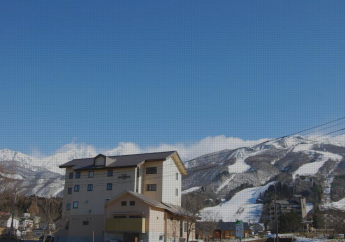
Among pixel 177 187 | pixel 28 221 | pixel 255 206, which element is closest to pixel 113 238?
pixel 177 187

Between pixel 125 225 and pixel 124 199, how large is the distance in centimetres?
306

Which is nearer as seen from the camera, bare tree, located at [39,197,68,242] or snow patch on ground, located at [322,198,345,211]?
bare tree, located at [39,197,68,242]

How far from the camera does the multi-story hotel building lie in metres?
39.8

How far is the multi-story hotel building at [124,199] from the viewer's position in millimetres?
39812

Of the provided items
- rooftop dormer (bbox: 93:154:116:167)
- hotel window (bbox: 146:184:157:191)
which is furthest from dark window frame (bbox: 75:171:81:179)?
hotel window (bbox: 146:184:157:191)

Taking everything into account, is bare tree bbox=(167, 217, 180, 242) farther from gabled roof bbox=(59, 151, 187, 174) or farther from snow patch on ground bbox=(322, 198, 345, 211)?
snow patch on ground bbox=(322, 198, 345, 211)

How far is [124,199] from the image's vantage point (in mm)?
41031

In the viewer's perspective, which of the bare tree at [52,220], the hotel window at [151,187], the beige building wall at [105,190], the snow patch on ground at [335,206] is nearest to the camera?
the bare tree at [52,220]

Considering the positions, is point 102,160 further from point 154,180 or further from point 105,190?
point 154,180

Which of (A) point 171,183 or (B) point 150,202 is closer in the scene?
(B) point 150,202

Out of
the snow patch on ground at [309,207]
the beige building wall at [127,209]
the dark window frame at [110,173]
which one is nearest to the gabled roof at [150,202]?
the beige building wall at [127,209]

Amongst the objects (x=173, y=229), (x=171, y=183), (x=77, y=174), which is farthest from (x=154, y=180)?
(x=77, y=174)

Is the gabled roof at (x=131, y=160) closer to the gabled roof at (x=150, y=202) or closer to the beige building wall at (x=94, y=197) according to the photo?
the beige building wall at (x=94, y=197)

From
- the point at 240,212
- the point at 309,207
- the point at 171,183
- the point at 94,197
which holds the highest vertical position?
the point at 171,183
